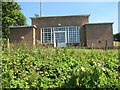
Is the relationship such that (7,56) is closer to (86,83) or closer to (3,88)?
(3,88)

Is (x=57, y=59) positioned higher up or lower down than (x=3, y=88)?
higher up

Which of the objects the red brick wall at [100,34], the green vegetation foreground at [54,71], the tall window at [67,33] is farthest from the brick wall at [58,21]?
the green vegetation foreground at [54,71]

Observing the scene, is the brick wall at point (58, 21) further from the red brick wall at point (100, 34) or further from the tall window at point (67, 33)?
the red brick wall at point (100, 34)

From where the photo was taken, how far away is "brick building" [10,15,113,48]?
28.5 meters

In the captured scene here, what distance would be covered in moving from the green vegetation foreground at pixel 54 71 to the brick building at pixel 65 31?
2185 centimetres

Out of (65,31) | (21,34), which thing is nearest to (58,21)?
(65,31)

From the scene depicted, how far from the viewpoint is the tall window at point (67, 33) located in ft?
98.7

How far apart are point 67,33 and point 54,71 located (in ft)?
81.7

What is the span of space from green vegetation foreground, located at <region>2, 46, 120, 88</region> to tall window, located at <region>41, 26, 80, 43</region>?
23.2m

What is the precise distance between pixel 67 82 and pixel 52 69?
0.63 meters

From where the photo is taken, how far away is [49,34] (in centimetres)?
3081

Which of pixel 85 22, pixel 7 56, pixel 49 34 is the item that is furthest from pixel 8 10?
pixel 7 56

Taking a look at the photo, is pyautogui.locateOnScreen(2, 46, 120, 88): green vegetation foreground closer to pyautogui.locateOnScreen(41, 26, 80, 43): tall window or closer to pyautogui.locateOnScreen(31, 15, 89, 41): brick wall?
pyautogui.locateOnScreen(41, 26, 80, 43): tall window

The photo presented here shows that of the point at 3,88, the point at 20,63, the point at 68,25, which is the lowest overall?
the point at 3,88
